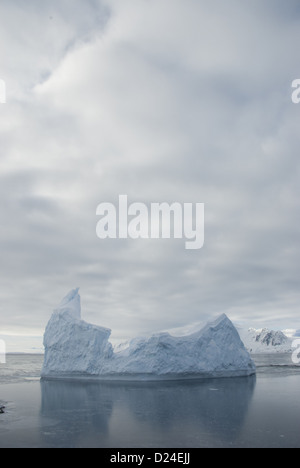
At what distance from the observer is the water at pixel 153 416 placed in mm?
11344

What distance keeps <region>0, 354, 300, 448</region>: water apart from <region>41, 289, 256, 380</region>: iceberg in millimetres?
2879

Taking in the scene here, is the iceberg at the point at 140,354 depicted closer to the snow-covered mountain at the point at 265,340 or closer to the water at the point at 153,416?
the water at the point at 153,416

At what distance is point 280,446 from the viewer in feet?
34.8

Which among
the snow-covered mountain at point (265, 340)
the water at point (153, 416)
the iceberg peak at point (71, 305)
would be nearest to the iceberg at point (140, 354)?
the iceberg peak at point (71, 305)

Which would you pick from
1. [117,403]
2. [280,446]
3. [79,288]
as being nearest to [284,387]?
[117,403]

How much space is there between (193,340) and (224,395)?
8.03 metres

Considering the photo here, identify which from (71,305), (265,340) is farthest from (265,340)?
(71,305)

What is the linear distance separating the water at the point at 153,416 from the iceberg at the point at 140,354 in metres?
2.88

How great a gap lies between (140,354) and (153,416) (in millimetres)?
12984

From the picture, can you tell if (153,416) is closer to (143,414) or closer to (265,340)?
(143,414)

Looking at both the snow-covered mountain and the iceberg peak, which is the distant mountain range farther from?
the iceberg peak

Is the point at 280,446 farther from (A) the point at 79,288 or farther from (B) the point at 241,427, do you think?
(A) the point at 79,288

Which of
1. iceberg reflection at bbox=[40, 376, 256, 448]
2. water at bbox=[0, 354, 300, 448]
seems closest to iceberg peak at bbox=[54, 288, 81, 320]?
iceberg reflection at bbox=[40, 376, 256, 448]
